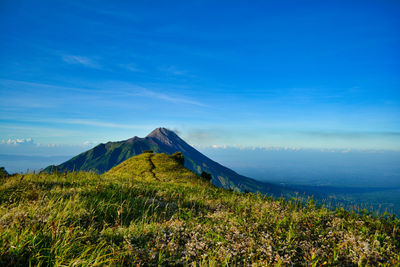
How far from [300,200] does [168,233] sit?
727 centimetres

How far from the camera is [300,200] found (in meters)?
9.71

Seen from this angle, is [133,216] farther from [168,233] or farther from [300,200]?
[300,200]

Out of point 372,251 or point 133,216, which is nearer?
point 372,251

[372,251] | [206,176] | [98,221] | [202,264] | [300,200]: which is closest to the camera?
[202,264]

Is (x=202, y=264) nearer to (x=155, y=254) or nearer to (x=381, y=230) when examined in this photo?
(x=155, y=254)

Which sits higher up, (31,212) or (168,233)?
(31,212)

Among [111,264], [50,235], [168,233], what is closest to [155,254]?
[111,264]

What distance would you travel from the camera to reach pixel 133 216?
7219 millimetres

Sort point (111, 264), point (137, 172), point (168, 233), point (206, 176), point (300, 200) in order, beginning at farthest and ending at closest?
point (206, 176), point (137, 172), point (300, 200), point (168, 233), point (111, 264)

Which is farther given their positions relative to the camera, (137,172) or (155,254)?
(137,172)

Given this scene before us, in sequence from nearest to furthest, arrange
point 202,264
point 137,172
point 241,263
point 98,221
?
1. point 202,264
2. point 241,263
3. point 98,221
4. point 137,172

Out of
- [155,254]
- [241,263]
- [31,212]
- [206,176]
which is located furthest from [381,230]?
[206,176]

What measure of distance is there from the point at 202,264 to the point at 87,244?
2.51 meters

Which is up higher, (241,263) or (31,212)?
(31,212)
